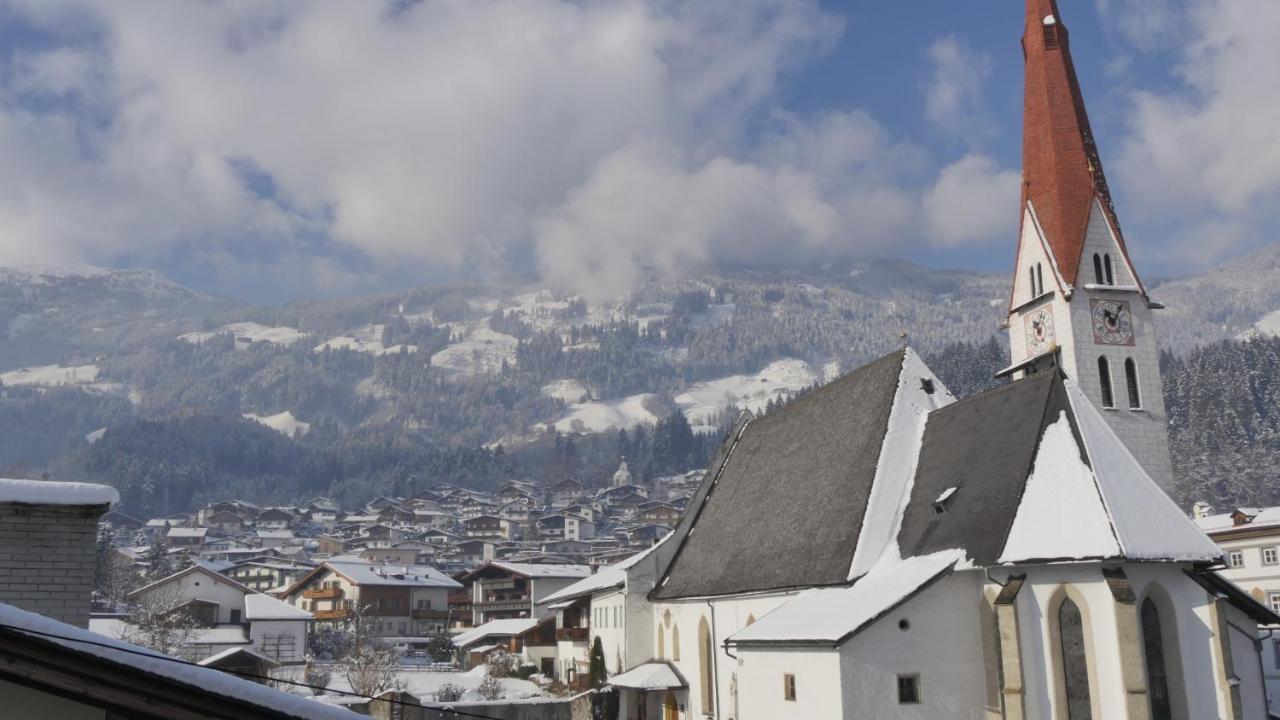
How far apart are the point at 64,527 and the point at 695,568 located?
91.0 feet

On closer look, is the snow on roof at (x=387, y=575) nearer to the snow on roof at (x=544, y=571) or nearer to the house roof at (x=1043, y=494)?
the snow on roof at (x=544, y=571)

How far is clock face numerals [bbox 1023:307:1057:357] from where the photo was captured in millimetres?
36656

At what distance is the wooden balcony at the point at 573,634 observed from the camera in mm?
59219

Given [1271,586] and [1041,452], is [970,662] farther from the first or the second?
[1271,586]

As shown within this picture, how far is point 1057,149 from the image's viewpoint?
37.7 metres

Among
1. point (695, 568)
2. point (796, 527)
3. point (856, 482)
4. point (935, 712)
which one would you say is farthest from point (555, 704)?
point (935, 712)

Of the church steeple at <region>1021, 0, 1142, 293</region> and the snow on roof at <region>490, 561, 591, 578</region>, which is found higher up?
the church steeple at <region>1021, 0, 1142, 293</region>

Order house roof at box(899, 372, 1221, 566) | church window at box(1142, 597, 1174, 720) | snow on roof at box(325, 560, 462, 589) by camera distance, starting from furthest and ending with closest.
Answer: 1. snow on roof at box(325, 560, 462, 589)
2. house roof at box(899, 372, 1221, 566)
3. church window at box(1142, 597, 1174, 720)

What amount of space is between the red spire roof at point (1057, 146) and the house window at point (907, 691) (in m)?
17.2

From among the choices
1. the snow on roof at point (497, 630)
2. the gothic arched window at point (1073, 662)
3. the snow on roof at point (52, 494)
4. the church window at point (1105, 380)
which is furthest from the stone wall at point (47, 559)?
the snow on roof at point (497, 630)

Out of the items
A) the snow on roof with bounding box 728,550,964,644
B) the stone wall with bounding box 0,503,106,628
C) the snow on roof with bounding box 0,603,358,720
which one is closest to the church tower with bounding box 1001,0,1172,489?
the snow on roof with bounding box 728,550,964,644

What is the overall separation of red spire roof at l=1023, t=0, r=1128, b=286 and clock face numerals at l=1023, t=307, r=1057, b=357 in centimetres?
170

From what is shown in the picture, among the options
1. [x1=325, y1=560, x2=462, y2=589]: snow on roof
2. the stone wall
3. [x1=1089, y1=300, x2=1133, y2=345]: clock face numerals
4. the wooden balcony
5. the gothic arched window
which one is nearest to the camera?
the stone wall

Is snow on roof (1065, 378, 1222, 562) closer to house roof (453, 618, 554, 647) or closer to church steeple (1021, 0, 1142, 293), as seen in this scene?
church steeple (1021, 0, 1142, 293)
